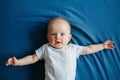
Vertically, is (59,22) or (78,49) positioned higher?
(59,22)

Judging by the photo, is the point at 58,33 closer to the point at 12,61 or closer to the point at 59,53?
the point at 59,53

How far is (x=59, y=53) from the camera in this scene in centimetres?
127

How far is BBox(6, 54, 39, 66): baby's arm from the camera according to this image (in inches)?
49.0

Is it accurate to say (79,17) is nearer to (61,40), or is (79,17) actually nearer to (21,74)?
(61,40)

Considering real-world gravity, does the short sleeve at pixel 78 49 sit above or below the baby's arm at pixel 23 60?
Result: above

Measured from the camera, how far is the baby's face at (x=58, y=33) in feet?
4.05

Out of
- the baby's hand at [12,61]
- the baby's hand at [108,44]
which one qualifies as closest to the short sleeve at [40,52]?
the baby's hand at [12,61]

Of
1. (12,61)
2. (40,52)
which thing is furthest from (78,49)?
(12,61)

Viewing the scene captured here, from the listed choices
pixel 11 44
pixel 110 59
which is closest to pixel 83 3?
pixel 110 59

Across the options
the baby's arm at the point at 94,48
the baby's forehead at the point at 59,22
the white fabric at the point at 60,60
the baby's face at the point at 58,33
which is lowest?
the white fabric at the point at 60,60

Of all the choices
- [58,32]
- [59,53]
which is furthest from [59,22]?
[59,53]

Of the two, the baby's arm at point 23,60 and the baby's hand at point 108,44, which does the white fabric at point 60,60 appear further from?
the baby's hand at point 108,44

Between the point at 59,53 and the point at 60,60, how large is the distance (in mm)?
39

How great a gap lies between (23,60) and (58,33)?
0.78 feet
